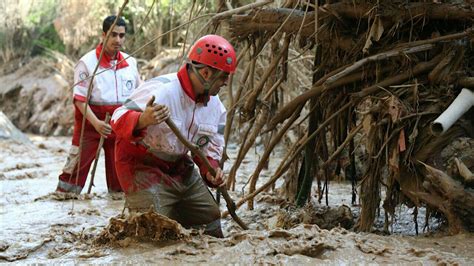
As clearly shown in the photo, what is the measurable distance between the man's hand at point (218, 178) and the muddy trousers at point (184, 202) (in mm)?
190

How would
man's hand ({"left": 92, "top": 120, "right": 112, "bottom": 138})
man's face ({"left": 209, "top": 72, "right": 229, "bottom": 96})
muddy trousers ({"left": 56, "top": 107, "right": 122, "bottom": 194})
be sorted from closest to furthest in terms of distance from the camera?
man's face ({"left": 209, "top": 72, "right": 229, "bottom": 96}) < man's hand ({"left": 92, "top": 120, "right": 112, "bottom": 138}) < muddy trousers ({"left": 56, "top": 107, "right": 122, "bottom": 194})

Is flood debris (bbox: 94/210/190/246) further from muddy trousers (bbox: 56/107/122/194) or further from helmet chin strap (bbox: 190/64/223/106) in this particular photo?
muddy trousers (bbox: 56/107/122/194)

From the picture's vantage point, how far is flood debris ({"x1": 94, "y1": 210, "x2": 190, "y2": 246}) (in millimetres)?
3500

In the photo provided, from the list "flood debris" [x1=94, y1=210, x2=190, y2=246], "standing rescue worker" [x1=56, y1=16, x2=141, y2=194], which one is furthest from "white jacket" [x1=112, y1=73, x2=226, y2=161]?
"standing rescue worker" [x1=56, y1=16, x2=141, y2=194]

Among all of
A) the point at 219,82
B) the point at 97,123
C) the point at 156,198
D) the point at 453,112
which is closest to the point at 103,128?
the point at 97,123

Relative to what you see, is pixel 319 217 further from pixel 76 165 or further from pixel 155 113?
pixel 76 165

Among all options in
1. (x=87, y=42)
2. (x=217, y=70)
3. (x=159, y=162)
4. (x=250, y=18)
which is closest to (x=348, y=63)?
(x=250, y=18)

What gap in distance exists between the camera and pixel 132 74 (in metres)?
5.86

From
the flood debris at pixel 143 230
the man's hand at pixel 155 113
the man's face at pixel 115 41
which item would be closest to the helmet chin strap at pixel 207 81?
the man's hand at pixel 155 113

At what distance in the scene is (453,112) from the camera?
11.8 ft

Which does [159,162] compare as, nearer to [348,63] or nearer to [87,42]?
[348,63]

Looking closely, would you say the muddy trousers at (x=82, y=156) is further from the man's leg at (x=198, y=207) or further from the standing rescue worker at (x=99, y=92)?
the man's leg at (x=198, y=207)

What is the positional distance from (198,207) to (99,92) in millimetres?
1929

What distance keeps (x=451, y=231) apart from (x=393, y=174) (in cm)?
44
